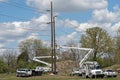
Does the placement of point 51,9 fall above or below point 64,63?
above

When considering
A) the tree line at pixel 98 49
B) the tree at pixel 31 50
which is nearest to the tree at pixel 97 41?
the tree line at pixel 98 49

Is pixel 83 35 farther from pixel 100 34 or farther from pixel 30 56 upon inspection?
pixel 30 56

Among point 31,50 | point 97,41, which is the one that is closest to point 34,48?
point 31,50

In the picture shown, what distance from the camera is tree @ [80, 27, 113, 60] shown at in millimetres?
107125

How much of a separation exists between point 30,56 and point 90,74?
74.8m

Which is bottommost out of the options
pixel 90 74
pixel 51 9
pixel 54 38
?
pixel 90 74

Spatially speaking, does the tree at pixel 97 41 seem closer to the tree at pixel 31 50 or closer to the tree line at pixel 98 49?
the tree line at pixel 98 49

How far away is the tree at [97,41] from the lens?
351 ft

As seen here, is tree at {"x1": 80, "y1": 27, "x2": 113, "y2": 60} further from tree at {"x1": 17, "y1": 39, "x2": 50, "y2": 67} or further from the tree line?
tree at {"x1": 17, "y1": 39, "x2": 50, "y2": 67}

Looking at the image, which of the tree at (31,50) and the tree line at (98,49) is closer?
the tree line at (98,49)

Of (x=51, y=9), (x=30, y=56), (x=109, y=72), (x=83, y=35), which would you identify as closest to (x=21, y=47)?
(x=30, y=56)

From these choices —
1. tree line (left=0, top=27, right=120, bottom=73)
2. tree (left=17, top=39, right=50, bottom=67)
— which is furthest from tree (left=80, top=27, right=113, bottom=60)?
tree (left=17, top=39, right=50, bottom=67)

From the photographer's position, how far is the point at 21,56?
12862 cm

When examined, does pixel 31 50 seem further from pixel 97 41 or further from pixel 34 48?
pixel 97 41
